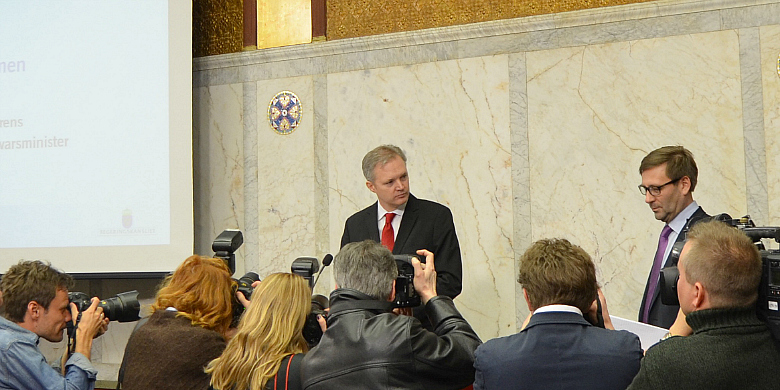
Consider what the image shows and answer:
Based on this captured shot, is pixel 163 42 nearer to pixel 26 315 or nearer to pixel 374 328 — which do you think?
pixel 26 315

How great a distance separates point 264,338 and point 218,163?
3293 millimetres

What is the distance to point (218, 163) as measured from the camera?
5.39 metres

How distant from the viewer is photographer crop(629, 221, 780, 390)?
171cm

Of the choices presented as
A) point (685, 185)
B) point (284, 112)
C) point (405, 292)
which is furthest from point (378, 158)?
point (284, 112)

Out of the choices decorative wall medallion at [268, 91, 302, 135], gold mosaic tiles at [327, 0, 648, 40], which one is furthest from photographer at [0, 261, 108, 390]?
gold mosaic tiles at [327, 0, 648, 40]

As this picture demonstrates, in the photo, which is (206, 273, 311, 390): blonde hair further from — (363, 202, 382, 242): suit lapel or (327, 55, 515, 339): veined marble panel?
(327, 55, 515, 339): veined marble panel

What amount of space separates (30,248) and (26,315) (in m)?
2.58

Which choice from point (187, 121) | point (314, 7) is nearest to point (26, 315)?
point (187, 121)

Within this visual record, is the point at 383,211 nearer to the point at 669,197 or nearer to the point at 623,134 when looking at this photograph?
the point at 669,197

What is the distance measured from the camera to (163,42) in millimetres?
5098

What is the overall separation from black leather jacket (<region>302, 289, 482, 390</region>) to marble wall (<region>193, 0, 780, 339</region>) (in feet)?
7.78

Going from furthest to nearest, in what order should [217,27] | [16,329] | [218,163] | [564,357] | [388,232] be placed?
[217,27]
[218,163]
[388,232]
[16,329]
[564,357]

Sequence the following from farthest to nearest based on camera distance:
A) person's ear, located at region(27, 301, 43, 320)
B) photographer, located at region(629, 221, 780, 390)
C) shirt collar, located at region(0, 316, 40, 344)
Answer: person's ear, located at region(27, 301, 43, 320) → shirt collar, located at region(0, 316, 40, 344) → photographer, located at region(629, 221, 780, 390)

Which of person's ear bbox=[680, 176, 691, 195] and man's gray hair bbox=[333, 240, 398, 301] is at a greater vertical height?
person's ear bbox=[680, 176, 691, 195]
